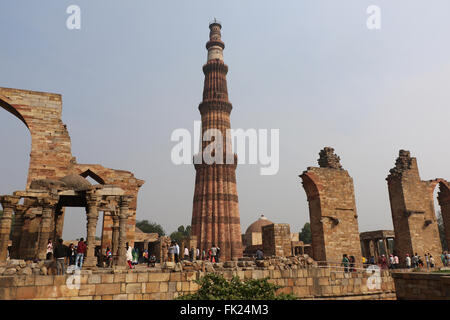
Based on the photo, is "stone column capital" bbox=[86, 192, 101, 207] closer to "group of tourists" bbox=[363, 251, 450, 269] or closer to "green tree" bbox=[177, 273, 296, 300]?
"green tree" bbox=[177, 273, 296, 300]

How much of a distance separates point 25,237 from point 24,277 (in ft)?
18.3

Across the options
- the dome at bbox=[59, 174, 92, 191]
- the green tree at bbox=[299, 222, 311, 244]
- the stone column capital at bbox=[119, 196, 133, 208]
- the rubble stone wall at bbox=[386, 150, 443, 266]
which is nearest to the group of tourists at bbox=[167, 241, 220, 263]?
the stone column capital at bbox=[119, 196, 133, 208]

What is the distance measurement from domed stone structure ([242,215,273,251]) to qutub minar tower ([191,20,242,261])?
3707mm

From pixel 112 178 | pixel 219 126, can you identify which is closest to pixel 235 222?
pixel 219 126

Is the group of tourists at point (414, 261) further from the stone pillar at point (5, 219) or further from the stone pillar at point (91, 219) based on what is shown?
the stone pillar at point (5, 219)

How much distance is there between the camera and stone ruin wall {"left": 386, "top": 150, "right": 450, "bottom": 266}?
1336cm

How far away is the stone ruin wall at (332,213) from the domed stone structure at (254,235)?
50.8 feet

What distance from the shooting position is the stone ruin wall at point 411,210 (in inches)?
526

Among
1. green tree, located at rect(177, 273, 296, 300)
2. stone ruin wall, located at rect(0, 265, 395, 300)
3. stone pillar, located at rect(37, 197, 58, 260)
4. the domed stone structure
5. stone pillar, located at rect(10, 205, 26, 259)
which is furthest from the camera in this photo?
the domed stone structure

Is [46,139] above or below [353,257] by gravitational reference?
above

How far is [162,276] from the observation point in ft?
21.5

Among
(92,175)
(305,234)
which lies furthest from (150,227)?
(92,175)
